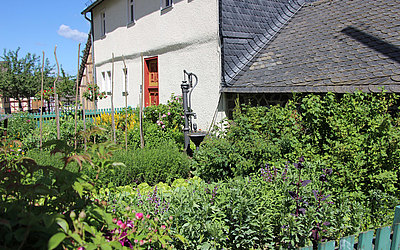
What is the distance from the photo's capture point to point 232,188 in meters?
3.10

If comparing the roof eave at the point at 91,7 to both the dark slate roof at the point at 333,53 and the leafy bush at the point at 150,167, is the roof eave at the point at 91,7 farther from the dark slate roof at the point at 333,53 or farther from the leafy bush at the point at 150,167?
the leafy bush at the point at 150,167

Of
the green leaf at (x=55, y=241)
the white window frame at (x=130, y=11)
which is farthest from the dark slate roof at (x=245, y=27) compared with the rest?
the green leaf at (x=55, y=241)

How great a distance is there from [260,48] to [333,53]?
2156mm

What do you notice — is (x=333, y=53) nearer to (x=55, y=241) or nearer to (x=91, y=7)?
(x=55, y=241)

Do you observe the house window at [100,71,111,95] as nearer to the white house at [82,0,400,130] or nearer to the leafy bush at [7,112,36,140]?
the white house at [82,0,400,130]

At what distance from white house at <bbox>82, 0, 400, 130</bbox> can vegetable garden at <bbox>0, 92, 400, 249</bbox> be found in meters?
0.79

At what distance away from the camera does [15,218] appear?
163cm

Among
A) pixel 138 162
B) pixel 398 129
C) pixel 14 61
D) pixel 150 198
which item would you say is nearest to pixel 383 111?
pixel 398 129

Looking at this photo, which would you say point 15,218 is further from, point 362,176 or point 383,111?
point 383,111

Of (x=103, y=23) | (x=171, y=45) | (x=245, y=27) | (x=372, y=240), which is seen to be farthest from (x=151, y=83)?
(x=372, y=240)

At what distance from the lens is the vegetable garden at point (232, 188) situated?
1.75 m

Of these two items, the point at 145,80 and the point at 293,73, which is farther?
the point at 145,80

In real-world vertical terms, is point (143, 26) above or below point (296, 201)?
above

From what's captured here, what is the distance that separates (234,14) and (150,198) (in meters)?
6.20
